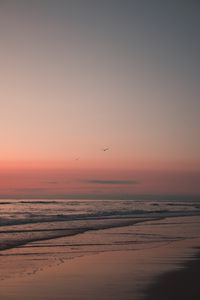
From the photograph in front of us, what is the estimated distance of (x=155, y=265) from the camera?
45.2 ft

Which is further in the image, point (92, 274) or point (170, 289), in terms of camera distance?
point (92, 274)

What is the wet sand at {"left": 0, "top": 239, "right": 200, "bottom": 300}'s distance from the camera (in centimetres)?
966

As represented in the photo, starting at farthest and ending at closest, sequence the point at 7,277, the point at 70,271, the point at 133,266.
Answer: the point at 133,266 → the point at 70,271 → the point at 7,277

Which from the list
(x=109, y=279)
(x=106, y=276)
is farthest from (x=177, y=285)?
(x=106, y=276)

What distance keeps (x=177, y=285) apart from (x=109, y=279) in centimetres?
174

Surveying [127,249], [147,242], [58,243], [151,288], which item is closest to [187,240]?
[147,242]

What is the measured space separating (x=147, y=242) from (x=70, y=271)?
8.55 metres

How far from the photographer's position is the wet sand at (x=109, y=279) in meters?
9.66

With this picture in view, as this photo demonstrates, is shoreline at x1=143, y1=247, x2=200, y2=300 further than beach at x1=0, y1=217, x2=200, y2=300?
No

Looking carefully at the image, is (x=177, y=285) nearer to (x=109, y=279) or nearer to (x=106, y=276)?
(x=109, y=279)

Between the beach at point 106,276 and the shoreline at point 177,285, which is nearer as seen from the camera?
the shoreline at point 177,285

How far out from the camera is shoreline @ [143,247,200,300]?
31.4 ft

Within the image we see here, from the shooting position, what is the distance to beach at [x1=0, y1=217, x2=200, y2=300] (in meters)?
9.74

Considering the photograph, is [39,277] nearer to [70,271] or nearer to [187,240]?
[70,271]
